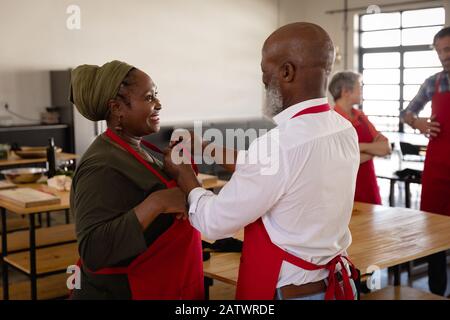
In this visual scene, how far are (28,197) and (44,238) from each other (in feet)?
2.04

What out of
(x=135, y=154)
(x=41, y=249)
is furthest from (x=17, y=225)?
(x=135, y=154)

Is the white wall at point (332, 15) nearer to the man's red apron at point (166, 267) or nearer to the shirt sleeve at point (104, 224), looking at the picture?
the man's red apron at point (166, 267)

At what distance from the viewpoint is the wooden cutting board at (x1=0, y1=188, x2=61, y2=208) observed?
3.36 m

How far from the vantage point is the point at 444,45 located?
11.6 ft

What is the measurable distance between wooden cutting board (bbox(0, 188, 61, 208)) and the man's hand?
2372mm

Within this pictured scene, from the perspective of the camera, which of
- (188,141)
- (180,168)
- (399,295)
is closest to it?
(180,168)

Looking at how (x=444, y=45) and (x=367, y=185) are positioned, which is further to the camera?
(x=367, y=185)

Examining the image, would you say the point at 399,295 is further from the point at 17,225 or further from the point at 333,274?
the point at 17,225

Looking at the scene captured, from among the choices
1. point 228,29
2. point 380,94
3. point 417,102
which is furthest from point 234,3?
point 417,102

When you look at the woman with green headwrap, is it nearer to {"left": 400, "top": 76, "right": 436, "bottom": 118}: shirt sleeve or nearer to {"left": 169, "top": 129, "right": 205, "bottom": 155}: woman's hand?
{"left": 169, "top": 129, "right": 205, "bottom": 155}: woman's hand

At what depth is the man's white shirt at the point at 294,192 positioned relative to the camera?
1449mm

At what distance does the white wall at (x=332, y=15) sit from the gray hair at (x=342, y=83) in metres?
6.62

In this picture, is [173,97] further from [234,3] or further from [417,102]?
[417,102]

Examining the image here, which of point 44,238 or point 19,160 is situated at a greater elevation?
point 19,160
